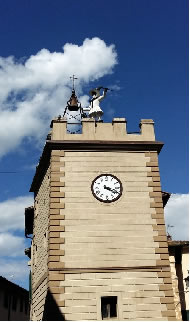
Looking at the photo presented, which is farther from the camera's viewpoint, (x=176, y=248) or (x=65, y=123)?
(x=176, y=248)

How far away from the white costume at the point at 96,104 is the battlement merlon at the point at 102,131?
5.17 ft

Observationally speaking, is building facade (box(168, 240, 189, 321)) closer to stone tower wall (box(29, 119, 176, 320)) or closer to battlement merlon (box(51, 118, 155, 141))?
stone tower wall (box(29, 119, 176, 320))

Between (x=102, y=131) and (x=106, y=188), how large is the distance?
3.02m

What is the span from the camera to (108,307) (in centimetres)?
1652

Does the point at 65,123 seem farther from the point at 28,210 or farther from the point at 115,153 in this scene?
the point at 28,210

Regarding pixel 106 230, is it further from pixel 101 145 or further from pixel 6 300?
pixel 6 300

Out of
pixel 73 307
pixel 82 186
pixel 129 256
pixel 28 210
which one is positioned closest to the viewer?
pixel 73 307

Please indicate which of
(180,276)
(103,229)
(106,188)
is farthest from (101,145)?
(180,276)

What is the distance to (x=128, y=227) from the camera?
17.9 meters

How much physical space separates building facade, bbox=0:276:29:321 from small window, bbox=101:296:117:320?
17.1m

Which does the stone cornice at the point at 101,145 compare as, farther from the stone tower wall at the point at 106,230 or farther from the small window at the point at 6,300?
the small window at the point at 6,300

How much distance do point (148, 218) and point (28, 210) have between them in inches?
454

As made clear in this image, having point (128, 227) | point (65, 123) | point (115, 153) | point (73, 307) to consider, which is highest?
point (65, 123)

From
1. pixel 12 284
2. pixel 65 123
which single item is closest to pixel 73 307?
pixel 65 123
